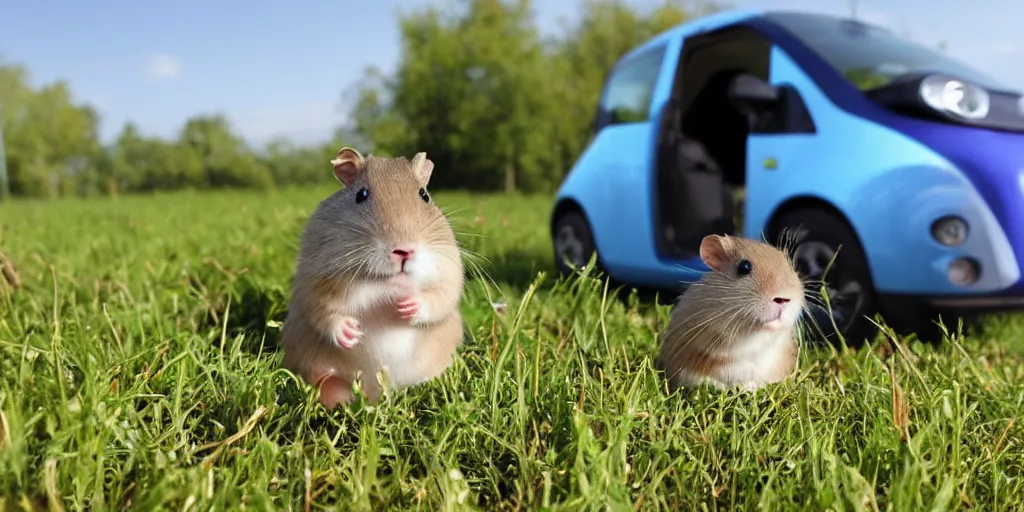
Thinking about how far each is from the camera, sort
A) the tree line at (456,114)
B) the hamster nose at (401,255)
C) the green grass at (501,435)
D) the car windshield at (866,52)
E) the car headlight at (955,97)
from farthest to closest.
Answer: the tree line at (456,114)
the car windshield at (866,52)
the car headlight at (955,97)
the hamster nose at (401,255)
the green grass at (501,435)

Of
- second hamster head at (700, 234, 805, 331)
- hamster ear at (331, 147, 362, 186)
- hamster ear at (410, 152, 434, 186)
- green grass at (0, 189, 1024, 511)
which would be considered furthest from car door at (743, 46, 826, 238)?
hamster ear at (331, 147, 362, 186)

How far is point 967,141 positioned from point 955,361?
1423 mm

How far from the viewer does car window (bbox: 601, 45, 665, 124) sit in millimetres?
5570

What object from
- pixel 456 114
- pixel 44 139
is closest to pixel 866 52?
pixel 456 114

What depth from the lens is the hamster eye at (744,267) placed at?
2281 millimetres

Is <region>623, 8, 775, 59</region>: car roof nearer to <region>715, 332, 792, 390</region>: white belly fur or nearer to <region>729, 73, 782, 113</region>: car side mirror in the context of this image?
<region>729, 73, 782, 113</region>: car side mirror

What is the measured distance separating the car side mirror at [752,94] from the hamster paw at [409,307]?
117 inches

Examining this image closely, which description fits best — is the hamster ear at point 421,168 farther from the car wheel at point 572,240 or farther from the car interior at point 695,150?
the car wheel at point 572,240

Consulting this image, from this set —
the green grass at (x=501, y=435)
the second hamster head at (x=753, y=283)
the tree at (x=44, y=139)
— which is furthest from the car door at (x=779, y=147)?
the tree at (x=44, y=139)

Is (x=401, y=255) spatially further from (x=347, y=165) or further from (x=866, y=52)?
(x=866, y=52)

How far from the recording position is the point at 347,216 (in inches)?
Result: 77.4

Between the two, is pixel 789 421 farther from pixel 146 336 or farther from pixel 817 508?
pixel 146 336

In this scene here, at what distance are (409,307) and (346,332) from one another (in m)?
0.18

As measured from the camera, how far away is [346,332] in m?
1.97
